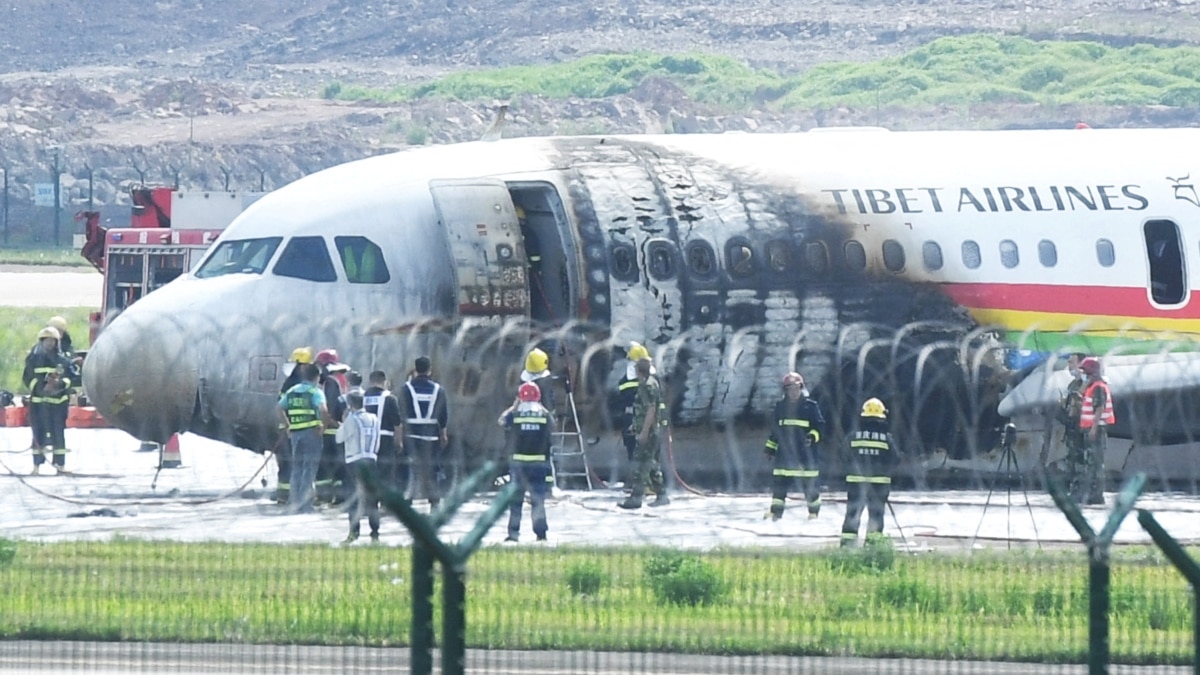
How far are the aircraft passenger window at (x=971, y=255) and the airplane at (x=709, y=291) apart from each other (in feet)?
0.08

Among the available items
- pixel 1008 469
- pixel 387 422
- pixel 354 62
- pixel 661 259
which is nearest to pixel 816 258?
pixel 661 259

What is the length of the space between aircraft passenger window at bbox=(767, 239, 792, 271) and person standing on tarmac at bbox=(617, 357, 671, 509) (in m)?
1.70

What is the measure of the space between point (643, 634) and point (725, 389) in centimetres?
944

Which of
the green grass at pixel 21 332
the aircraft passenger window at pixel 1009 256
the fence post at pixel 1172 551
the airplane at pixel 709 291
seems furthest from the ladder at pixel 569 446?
the fence post at pixel 1172 551

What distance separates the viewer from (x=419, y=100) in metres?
99.2

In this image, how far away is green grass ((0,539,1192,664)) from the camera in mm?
14297

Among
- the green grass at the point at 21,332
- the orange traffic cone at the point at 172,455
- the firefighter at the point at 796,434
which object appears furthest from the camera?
the green grass at the point at 21,332

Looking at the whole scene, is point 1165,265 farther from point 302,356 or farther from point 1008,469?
point 302,356

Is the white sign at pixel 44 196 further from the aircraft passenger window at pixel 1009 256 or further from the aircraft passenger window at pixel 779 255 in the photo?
the aircraft passenger window at pixel 1009 256

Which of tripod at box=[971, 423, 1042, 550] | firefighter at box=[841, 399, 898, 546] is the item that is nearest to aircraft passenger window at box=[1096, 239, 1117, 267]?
tripod at box=[971, 423, 1042, 550]

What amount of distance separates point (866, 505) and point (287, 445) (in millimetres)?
6525

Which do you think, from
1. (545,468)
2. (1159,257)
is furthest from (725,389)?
(1159,257)

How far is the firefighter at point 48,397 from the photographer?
89.1 ft

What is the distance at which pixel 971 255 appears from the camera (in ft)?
78.8
